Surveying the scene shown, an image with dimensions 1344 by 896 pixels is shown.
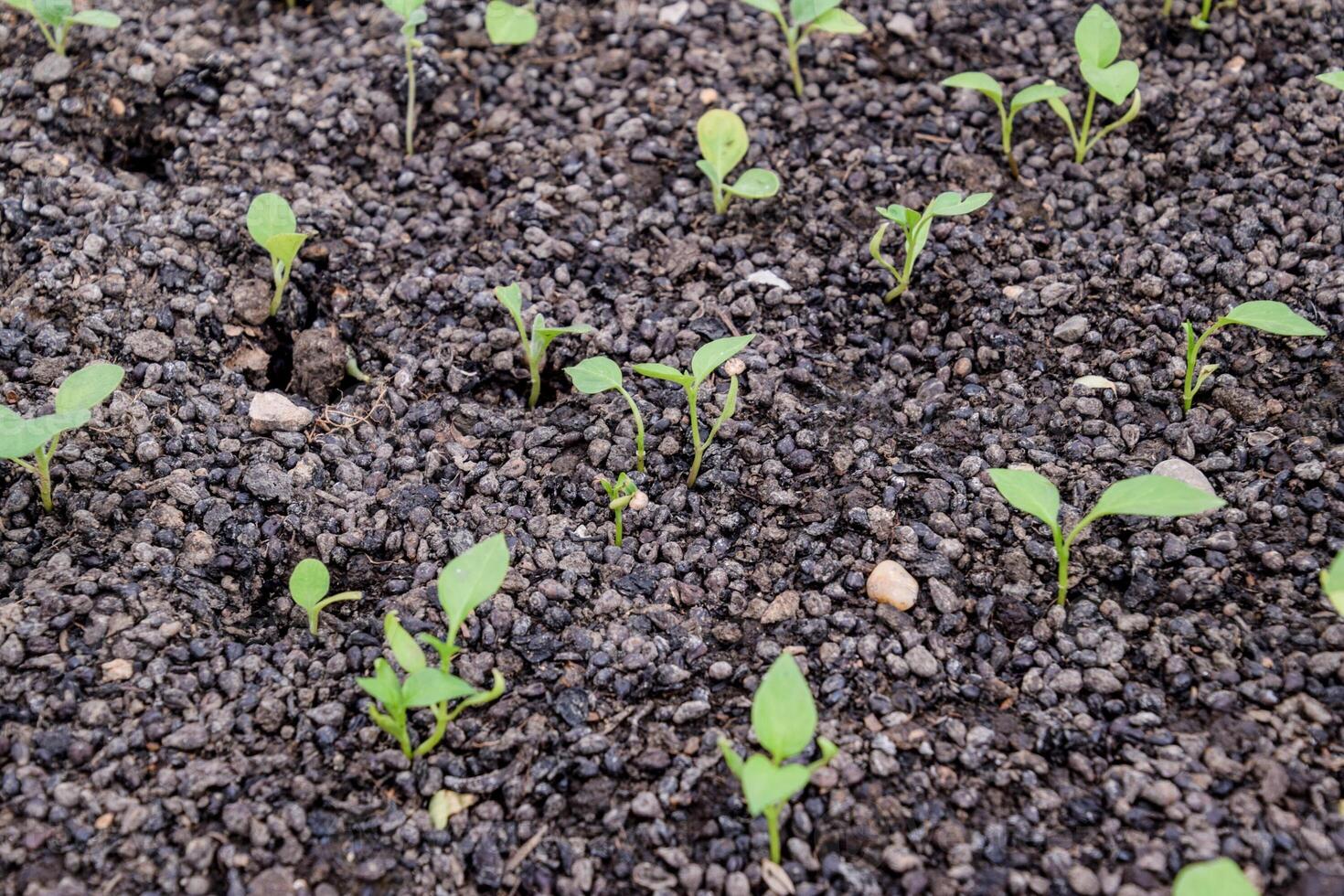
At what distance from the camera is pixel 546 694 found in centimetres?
173

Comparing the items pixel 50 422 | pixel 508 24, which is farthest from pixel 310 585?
pixel 508 24

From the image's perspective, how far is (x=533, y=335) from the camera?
2.11 m

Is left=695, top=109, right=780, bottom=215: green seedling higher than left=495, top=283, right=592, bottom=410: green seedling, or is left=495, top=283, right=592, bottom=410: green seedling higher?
left=695, top=109, right=780, bottom=215: green seedling

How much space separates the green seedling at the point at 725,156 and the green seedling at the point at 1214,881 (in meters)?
1.52

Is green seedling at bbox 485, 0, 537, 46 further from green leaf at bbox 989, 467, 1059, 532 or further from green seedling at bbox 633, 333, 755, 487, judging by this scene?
green leaf at bbox 989, 467, 1059, 532

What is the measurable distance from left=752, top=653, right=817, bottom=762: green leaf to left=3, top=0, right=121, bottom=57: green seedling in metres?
2.03

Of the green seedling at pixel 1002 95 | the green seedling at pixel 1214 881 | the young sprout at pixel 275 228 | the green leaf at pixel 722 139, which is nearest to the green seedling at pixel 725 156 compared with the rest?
the green leaf at pixel 722 139

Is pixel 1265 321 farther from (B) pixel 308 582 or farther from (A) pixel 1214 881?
(B) pixel 308 582

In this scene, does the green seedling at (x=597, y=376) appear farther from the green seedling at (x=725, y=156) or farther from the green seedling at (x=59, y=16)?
the green seedling at (x=59, y=16)

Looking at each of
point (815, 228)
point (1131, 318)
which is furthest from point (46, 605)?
point (1131, 318)

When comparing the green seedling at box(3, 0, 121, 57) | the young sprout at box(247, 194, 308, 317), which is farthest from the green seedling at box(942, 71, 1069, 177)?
the green seedling at box(3, 0, 121, 57)

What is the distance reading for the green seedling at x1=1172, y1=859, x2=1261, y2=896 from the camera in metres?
1.34

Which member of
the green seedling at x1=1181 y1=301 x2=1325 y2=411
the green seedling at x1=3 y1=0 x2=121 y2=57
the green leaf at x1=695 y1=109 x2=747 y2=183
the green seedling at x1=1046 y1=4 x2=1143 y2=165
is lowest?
the green seedling at x1=1181 y1=301 x2=1325 y2=411

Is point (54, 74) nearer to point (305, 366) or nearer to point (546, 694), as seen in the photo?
point (305, 366)
